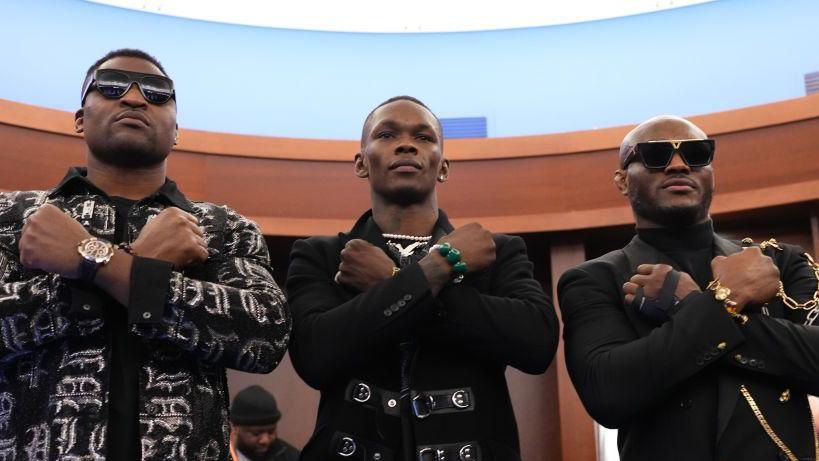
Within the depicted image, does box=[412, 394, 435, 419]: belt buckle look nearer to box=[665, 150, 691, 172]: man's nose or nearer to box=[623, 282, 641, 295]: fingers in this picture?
box=[623, 282, 641, 295]: fingers

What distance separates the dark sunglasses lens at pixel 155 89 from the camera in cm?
247

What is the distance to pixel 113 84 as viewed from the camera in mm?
2467

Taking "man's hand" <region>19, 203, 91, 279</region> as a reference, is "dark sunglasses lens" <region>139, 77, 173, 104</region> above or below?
above

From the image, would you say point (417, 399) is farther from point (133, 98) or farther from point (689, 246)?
point (133, 98)

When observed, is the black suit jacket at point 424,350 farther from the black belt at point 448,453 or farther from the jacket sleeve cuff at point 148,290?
the jacket sleeve cuff at point 148,290

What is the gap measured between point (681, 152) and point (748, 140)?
265 centimetres

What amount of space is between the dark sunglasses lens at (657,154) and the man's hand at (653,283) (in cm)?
35

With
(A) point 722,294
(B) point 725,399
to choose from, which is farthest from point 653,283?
(B) point 725,399

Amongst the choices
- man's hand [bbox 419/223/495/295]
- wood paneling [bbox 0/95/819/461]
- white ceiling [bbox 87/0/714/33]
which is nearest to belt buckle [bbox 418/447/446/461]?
man's hand [bbox 419/223/495/295]

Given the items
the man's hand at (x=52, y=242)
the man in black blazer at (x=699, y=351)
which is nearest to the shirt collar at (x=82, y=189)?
the man's hand at (x=52, y=242)

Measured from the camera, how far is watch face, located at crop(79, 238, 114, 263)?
6.68ft

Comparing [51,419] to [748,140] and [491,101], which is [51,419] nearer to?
[748,140]

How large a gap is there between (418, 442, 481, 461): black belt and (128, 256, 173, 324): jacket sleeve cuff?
678mm

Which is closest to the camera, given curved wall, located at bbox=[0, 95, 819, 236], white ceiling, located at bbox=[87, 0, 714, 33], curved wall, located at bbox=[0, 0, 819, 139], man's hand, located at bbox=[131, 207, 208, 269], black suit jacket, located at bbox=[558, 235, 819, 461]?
man's hand, located at bbox=[131, 207, 208, 269]
